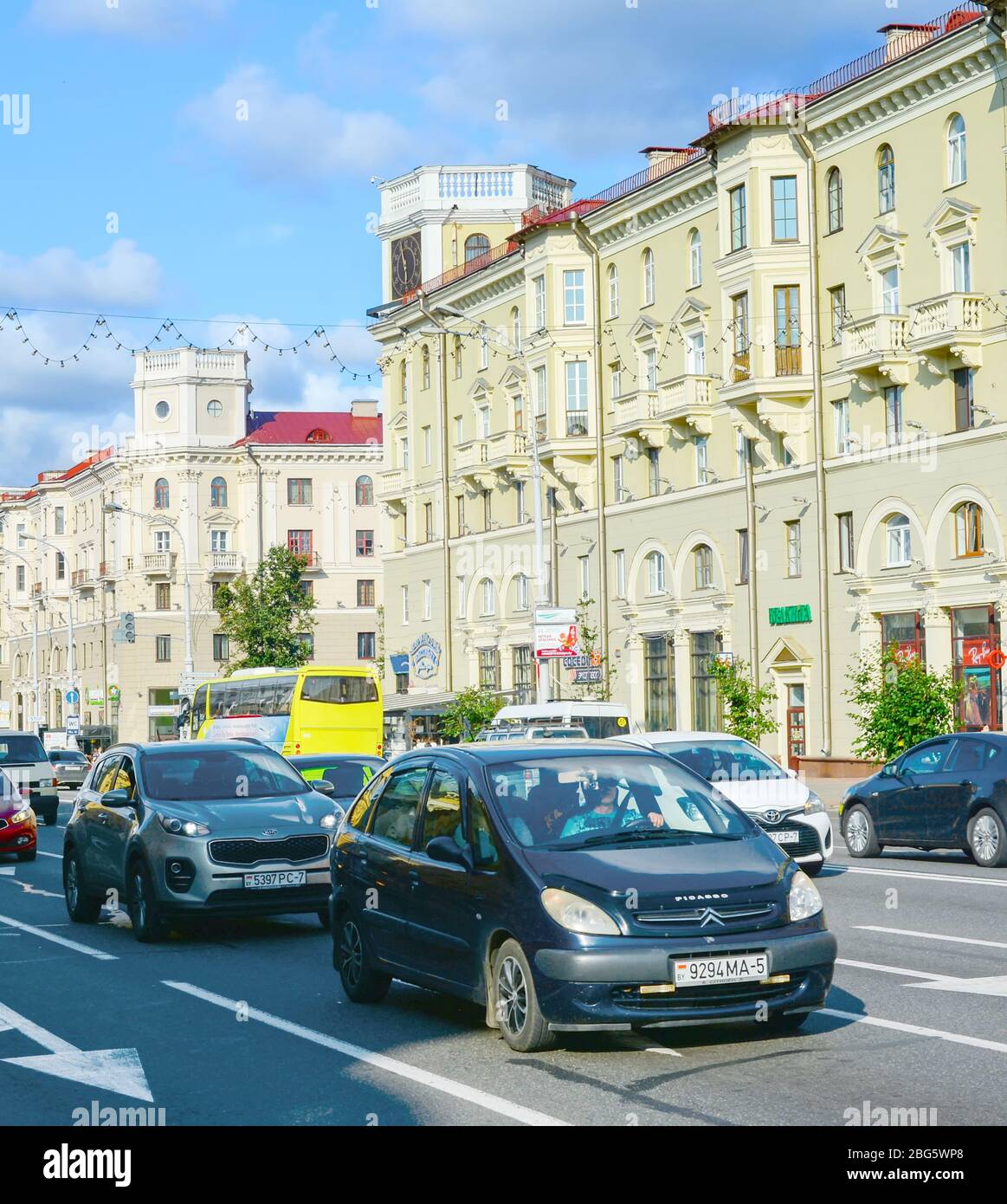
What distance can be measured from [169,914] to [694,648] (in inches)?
1437

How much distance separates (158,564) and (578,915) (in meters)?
87.4

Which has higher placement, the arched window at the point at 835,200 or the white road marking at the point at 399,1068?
the arched window at the point at 835,200

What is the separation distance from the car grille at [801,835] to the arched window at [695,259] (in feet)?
106

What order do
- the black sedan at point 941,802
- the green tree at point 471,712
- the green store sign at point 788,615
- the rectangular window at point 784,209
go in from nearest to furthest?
the black sedan at point 941,802 < the green store sign at point 788,615 < the rectangular window at point 784,209 < the green tree at point 471,712

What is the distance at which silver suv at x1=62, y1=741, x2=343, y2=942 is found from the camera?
14539mm

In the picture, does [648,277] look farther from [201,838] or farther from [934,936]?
[934,936]

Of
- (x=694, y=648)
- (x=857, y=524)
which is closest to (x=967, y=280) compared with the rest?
(x=857, y=524)

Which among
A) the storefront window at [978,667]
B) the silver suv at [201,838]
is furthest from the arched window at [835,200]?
the silver suv at [201,838]

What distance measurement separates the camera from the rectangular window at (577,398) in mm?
55134

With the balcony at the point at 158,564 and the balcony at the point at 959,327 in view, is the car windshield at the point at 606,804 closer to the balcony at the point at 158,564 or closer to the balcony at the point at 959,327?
the balcony at the point at 959,327

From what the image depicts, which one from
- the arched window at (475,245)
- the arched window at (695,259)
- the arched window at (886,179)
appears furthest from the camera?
the arched window at (475,245)

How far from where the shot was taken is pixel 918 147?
40.8 metres
